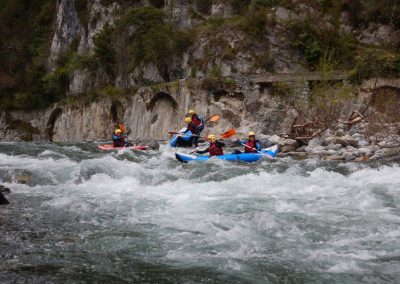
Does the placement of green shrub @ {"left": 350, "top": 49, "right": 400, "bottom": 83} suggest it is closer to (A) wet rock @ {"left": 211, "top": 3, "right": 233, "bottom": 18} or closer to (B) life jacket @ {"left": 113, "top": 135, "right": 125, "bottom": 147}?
(B) life jacket @ {"left": 113, "top": 135, "right": 125, "bottom": 147}

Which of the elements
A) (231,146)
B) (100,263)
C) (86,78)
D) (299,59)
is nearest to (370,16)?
(299,59)

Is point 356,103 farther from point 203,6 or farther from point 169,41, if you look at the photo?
point 203,6

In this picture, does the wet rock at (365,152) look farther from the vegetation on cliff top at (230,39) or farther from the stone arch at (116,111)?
Answer: the stone arch at (116,111)

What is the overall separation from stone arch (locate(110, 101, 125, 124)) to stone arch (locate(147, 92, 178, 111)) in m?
3.72

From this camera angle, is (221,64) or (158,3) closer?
(221,64)

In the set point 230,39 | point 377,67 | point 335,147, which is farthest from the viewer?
point 230,39

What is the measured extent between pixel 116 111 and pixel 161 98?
5905mm

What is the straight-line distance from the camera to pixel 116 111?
33156mm

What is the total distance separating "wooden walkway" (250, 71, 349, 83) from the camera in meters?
21.6

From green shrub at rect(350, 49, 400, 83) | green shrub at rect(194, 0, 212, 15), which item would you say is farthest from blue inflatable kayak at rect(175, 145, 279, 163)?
green shrub at rect(194, 0, 212, 15)

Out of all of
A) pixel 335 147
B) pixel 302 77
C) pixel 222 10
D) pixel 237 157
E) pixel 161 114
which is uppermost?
pixel 222 10

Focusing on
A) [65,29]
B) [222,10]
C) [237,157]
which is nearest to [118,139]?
[237,157]

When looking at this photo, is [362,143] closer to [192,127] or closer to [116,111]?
[192,127]

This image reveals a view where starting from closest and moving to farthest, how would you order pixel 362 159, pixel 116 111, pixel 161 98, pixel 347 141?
pixel 362 159, pixel 347 141, pixel 161 98, pixel 116 111
